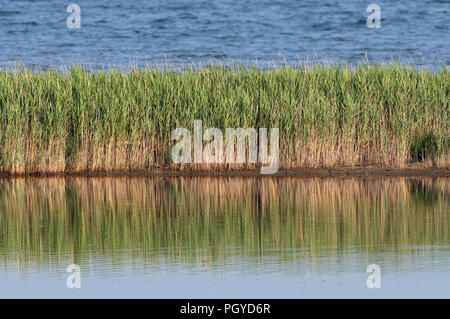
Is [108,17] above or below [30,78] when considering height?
below

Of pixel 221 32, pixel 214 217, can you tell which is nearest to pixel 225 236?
pixel 214 217

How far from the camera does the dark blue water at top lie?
3494 cm

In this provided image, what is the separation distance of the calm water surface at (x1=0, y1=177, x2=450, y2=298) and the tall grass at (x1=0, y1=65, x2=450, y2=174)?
718mm

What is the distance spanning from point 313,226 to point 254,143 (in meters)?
5.45

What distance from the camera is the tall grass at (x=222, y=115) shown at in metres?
18.2

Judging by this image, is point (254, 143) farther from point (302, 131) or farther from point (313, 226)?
point (313, 226)

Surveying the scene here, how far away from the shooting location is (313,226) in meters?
13.0

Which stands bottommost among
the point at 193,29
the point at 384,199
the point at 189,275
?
the point at 193,29

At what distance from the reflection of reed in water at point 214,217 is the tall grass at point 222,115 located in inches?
28.4
